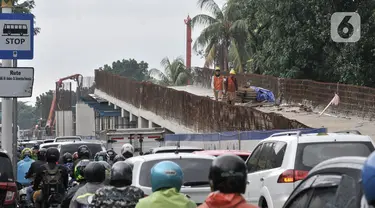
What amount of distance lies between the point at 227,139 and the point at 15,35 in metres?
12.8

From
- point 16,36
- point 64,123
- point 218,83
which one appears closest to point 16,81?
point 16,36

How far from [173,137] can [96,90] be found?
32.2m

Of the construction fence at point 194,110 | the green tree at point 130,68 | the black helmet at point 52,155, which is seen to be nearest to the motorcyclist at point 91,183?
the black helmet at point 52,155

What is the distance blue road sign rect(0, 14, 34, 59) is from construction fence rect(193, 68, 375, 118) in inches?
634

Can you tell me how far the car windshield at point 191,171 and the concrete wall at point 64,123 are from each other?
7466cm

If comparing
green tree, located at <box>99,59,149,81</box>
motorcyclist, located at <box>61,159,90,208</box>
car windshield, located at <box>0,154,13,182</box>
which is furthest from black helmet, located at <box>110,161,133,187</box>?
green tree, located at <box>99,59,149,81</box>

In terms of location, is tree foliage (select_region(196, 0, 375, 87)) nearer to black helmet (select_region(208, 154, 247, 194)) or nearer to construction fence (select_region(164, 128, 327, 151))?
construction fence (select_region(164, 128, 327, 151))

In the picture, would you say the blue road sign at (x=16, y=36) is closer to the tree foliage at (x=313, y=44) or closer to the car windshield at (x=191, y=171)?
the car windshield at (x=191, y=171)

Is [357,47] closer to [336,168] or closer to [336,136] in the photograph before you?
[336,136]

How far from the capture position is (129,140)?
32.6 meters

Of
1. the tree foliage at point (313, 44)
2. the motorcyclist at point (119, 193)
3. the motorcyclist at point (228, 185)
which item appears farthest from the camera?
the tree foliage at point (313, 44)

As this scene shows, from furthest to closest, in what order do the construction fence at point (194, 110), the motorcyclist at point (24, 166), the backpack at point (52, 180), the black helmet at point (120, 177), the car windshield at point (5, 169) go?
the construction fence at point (194, 110) → the motorcyclist at point (24, 166) → the backpack at point (52, 180) → the car windshield at point (5, 169) → the black helmet at point (120, 177)

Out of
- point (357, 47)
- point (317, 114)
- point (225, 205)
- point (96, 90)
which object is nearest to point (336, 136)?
point (225, 205)

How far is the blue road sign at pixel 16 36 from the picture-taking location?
16484 mm
